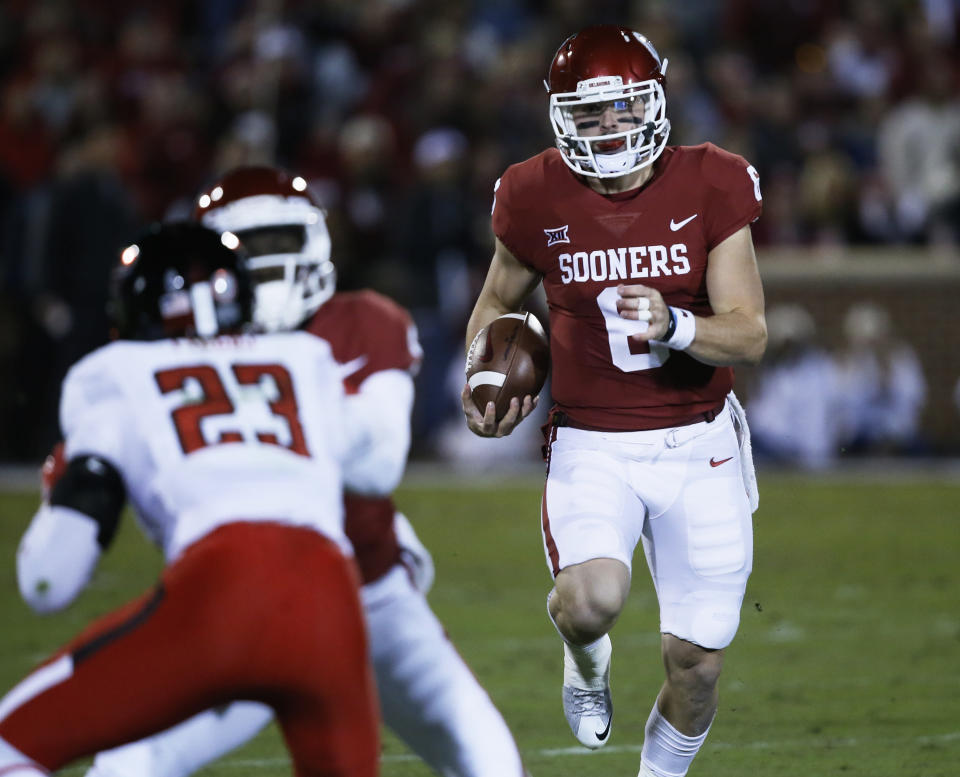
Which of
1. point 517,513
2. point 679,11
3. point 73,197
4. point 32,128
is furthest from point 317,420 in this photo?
point 679,11

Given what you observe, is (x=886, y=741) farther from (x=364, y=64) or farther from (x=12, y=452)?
(x=364, y=64)

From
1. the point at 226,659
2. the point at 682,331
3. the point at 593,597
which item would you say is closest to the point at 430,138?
the point at 682,331

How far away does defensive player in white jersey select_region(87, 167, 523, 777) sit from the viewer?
10.2ft

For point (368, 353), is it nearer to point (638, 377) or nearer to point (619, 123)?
point (638, 377)

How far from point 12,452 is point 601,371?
27.5 feet

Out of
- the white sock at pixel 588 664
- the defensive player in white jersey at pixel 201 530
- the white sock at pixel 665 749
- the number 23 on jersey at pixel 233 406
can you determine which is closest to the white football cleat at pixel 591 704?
the white sock at pixel 588 664

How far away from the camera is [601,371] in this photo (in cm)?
415

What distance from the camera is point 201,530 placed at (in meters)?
2.65

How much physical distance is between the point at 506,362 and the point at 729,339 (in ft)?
1.95

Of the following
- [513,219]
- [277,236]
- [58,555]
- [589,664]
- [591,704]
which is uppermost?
[277,236]

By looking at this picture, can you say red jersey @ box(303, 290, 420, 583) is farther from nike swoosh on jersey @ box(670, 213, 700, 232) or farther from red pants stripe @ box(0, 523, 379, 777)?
nike swoosh on jersey @ box(670, 213, 700, 232)

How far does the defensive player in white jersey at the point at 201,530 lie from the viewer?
2.54 m

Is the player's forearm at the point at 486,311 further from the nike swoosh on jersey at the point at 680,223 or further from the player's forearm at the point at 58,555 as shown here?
the player's forearm at the point at 58,555

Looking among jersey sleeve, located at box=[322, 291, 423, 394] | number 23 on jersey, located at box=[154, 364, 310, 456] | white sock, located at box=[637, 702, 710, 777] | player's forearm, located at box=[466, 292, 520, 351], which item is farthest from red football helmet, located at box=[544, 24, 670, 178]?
number 23 on jersey, located at box=[154, 364, 310, 456]
